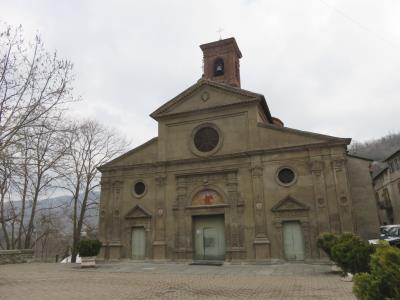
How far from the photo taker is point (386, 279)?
459cm

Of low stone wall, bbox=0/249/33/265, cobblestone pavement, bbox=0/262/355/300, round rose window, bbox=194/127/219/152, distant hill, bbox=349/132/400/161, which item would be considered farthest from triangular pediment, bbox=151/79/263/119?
distant hill, bbox=349/132/400/161

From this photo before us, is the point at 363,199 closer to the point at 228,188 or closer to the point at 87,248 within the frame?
the point at 228,188

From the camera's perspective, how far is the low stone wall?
21.1 m

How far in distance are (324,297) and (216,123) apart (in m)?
15.1

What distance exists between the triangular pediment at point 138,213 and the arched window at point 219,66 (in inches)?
477

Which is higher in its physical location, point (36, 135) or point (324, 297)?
point (36, 135)

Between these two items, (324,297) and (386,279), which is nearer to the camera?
(386,279)

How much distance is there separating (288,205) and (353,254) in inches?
316

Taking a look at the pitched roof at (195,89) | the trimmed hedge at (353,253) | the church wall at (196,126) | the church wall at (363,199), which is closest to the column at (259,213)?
the church wall at (196,126)

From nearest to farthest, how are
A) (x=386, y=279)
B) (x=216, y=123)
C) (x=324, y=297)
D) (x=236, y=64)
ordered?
(x=386, y=279), (x=324, y=297), (x=216, y=123), (x=236, y=64)

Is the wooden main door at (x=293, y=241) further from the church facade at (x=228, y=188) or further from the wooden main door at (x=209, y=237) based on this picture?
the wooden main door at (x=209, y=237)

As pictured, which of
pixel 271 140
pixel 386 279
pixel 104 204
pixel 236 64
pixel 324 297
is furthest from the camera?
pixel 236 64

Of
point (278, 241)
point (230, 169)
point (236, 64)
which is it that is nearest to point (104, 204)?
point (230, 169)

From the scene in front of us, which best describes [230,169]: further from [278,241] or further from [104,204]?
[104,204]
